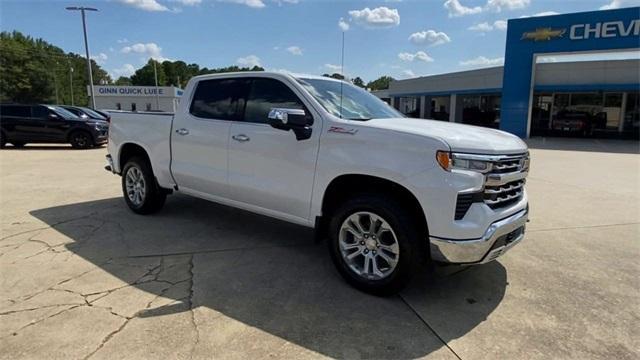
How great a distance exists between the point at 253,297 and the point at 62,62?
114 m

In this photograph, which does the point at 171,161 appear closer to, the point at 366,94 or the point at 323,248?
the point at 323,248

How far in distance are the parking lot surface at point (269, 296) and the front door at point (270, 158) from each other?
0.69 metres

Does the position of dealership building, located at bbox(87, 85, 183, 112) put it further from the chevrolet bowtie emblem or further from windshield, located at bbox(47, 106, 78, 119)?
the chevrolet bowtie emblem

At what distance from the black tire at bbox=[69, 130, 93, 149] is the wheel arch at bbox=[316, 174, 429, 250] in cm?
1558

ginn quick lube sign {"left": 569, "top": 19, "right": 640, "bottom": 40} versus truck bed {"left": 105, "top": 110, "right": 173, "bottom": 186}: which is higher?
ginn quick lube sign {"left": 569, "top": 19, "right": 640, "bottom": 40}

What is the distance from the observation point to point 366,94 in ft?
17.1

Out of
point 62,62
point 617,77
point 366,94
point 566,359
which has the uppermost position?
point 62,62

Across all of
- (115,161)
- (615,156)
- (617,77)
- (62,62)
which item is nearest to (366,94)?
(115,161)

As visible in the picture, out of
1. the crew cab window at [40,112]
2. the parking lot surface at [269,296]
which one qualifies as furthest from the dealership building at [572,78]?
the crew cab window at [40,112]

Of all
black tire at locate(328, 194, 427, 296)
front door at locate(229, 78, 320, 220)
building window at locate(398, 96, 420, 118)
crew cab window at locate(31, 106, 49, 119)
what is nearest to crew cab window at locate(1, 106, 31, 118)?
crew cab window at locate(31, 106, 49, 119)

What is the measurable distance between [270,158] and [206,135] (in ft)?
3.57

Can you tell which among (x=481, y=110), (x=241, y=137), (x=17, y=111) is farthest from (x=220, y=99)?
(x=481, y=110)

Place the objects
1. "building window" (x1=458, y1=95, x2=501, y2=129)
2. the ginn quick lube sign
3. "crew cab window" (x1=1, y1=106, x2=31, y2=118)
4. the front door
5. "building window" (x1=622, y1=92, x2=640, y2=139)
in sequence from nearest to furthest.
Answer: the front door → "crew cab window" (x1=1, y1=106, x2=31, y2=118) → the ginn quick lube sign → "building window" (x1=622, y1=92, x2=640, y2=139) → "building window" (x1=458, y1=95, x2=501, y2=129)

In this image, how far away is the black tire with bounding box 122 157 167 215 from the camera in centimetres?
602
